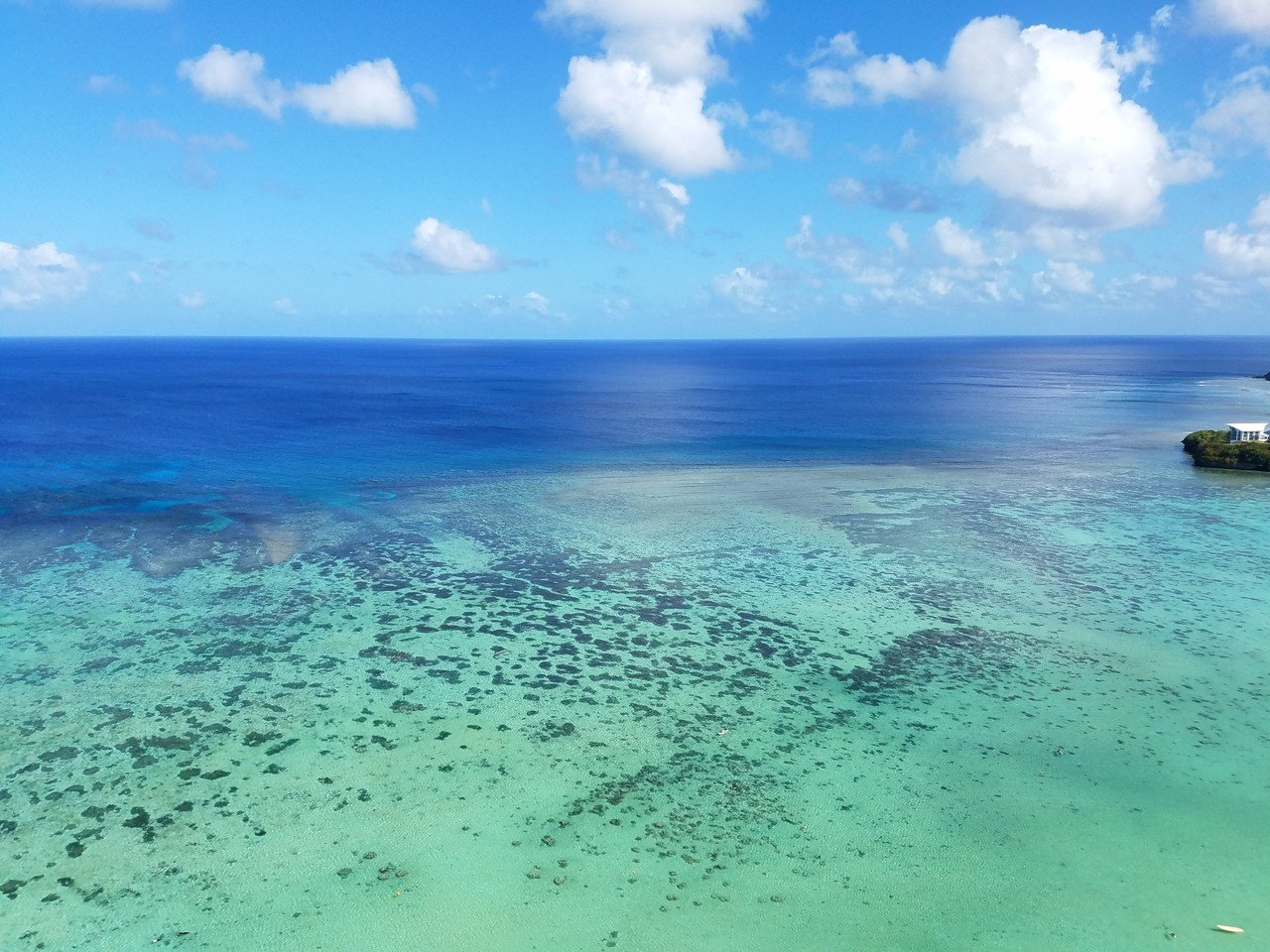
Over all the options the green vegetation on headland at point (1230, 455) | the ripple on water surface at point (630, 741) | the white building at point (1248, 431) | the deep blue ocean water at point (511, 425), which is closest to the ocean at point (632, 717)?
the ripple on water surface at point (630, 741)

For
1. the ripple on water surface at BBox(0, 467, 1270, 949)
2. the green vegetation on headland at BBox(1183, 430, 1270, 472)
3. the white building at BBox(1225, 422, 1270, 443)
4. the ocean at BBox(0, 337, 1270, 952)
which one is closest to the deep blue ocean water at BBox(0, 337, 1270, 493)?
the white building at BBox(1225, 422, 1270, 443)

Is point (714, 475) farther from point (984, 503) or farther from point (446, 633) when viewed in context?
point (446, 633)

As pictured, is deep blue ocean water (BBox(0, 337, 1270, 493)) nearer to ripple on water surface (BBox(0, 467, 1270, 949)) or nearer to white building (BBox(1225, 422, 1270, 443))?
white building (BBox(1225, 422, 1270, 443))

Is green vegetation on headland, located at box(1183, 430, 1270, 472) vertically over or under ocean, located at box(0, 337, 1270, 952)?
over

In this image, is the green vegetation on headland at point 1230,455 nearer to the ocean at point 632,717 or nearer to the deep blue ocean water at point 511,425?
the ocean at point 632,717

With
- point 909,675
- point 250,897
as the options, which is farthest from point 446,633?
point 909,675

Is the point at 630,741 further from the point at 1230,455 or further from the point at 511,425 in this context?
the point at 511,425

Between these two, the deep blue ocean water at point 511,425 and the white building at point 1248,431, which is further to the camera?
the deep blue ocean water at point 511,425
